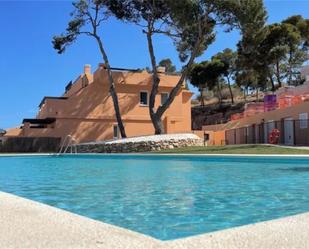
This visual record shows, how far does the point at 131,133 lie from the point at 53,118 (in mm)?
5544

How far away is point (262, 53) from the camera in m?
43.2

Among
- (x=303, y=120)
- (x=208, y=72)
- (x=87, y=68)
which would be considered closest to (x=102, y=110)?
(x=87, y=68)

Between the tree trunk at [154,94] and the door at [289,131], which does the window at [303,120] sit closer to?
the door at [289,131]

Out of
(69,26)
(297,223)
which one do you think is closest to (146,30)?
(69,26)

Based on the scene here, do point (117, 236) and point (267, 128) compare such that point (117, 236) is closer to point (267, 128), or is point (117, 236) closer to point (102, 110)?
point (267, 128)

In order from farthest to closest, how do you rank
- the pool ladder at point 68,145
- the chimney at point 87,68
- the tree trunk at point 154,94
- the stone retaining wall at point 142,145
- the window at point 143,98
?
the chimney at point 87,68
the window at point 143,98
the pool ladder at point 68,145
the tree trunk at point 154,94
the stone retaining wall at point 142,145

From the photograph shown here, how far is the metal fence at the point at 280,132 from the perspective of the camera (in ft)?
75.8

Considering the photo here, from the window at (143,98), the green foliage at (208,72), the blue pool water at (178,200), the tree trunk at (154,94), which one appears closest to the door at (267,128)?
the tree trunk at (154,94)

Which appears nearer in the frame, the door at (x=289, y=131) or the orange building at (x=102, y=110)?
the door at (x=289, y=131)

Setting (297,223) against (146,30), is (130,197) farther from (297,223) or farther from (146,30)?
(146,30)

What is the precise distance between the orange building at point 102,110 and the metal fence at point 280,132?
5016 mm

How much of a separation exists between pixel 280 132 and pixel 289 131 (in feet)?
2.46

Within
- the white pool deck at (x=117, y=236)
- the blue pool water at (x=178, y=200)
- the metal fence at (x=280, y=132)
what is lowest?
the blue pool water at (x=178, y=200)

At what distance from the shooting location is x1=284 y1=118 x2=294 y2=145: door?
78.8ft
